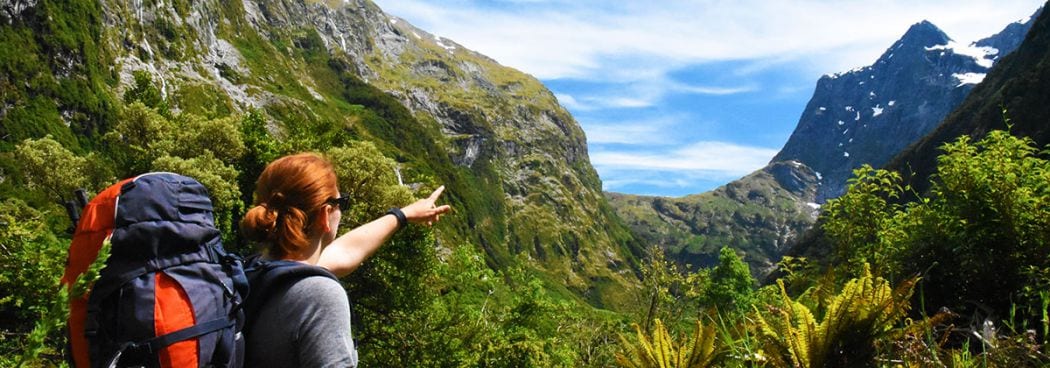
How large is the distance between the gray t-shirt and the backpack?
111 mm

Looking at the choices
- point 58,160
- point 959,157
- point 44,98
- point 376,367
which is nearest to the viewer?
point 959,157

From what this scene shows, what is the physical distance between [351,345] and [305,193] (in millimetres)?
790

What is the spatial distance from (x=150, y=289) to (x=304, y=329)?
2.00 ft

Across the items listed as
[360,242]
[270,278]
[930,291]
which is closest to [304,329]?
[270,278]

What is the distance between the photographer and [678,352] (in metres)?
3.55

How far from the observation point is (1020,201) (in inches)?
177

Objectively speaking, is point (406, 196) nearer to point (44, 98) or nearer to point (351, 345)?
point (351, 345)

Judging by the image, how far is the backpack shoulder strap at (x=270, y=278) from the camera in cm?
258

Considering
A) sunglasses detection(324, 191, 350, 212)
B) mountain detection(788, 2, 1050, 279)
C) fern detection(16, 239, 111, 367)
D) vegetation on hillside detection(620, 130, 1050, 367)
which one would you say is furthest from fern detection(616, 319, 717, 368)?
mountain detection(788, 2, 1050, 279)

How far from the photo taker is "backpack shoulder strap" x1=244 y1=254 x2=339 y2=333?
2.58 meters

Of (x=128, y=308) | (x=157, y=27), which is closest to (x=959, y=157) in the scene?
(x=128, y=308)

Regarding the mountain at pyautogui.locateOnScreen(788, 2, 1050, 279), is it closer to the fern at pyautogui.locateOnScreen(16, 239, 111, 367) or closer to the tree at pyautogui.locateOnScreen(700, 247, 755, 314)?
the tree at pyautogui.locateOnScreen(700, 247, 755, 314)

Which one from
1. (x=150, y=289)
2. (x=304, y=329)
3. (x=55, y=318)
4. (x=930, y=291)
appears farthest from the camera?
(x=930, y=291)

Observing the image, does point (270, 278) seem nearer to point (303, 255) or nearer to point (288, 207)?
point (303, 255)
